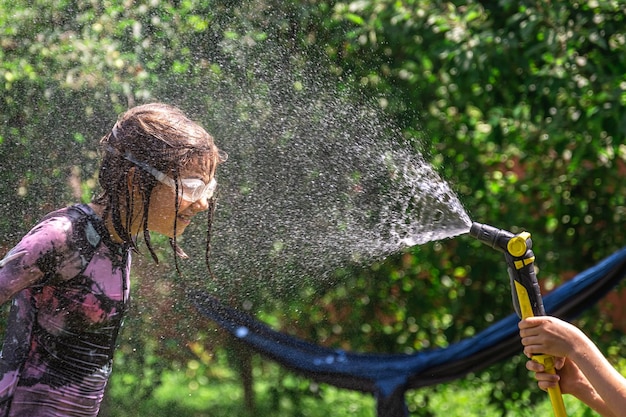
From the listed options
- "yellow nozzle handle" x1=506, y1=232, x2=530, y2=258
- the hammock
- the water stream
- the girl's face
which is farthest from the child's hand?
the water stream

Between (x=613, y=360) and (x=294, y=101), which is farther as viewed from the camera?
(x=613, y=360)

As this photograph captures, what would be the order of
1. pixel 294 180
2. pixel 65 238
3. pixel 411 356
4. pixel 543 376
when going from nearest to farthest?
pixel 65 238
pixel 543 376
pixel 411 356
pixel 294 180

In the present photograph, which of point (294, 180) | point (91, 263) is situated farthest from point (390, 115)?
point (91, 263)

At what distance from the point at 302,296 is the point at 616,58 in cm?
160

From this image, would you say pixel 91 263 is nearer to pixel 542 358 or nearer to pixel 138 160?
pixel 138 160

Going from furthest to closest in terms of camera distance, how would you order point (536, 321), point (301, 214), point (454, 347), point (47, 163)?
point (301, 214) → point (47, 163) → point (454, 347) → point (536, 321)

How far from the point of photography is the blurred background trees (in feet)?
10.6

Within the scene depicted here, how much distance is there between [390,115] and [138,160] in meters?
1.94

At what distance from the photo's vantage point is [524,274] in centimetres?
185

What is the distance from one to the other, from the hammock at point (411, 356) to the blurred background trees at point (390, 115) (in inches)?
18.8

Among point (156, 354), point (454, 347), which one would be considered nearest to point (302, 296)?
point (156, 354)

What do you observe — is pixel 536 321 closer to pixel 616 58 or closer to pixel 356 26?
→ pixel 616 58

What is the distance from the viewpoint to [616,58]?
11.0ft

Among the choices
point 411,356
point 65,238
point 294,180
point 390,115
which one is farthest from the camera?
point 390,115
